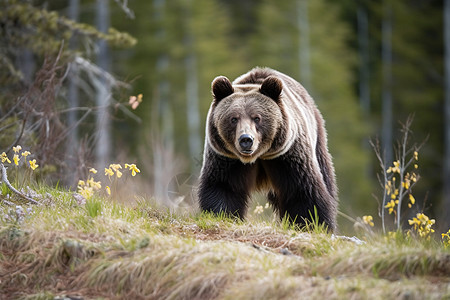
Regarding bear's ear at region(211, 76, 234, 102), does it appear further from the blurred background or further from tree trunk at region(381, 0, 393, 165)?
tree trunk at region(381, 0, 393, 165)

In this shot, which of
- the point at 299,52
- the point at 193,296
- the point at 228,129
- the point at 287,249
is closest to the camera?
the point at 193,296

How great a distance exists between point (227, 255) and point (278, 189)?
6.62 ft

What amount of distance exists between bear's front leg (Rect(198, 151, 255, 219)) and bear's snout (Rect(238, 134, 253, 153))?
48 cm

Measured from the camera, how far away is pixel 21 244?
4.76 m

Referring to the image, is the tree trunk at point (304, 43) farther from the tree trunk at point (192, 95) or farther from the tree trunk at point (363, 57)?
the tree trunk at point (363, 57)

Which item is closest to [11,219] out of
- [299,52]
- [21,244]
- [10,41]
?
[21,244]

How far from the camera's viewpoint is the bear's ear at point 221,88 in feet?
20.6

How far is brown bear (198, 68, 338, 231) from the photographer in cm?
612

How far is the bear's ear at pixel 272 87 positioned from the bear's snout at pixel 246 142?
756 mm

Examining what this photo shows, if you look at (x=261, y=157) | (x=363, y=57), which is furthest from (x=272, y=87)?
(x=363, y=57)

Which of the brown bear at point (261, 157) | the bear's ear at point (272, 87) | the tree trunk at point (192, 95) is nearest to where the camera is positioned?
the brown bear at point (261, 157)

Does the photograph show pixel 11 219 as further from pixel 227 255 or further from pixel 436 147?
pixel 436 147

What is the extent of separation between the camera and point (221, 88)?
635 cm

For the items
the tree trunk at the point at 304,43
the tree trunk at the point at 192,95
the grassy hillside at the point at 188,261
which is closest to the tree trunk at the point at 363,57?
the tree trunk at the point at 304,43
